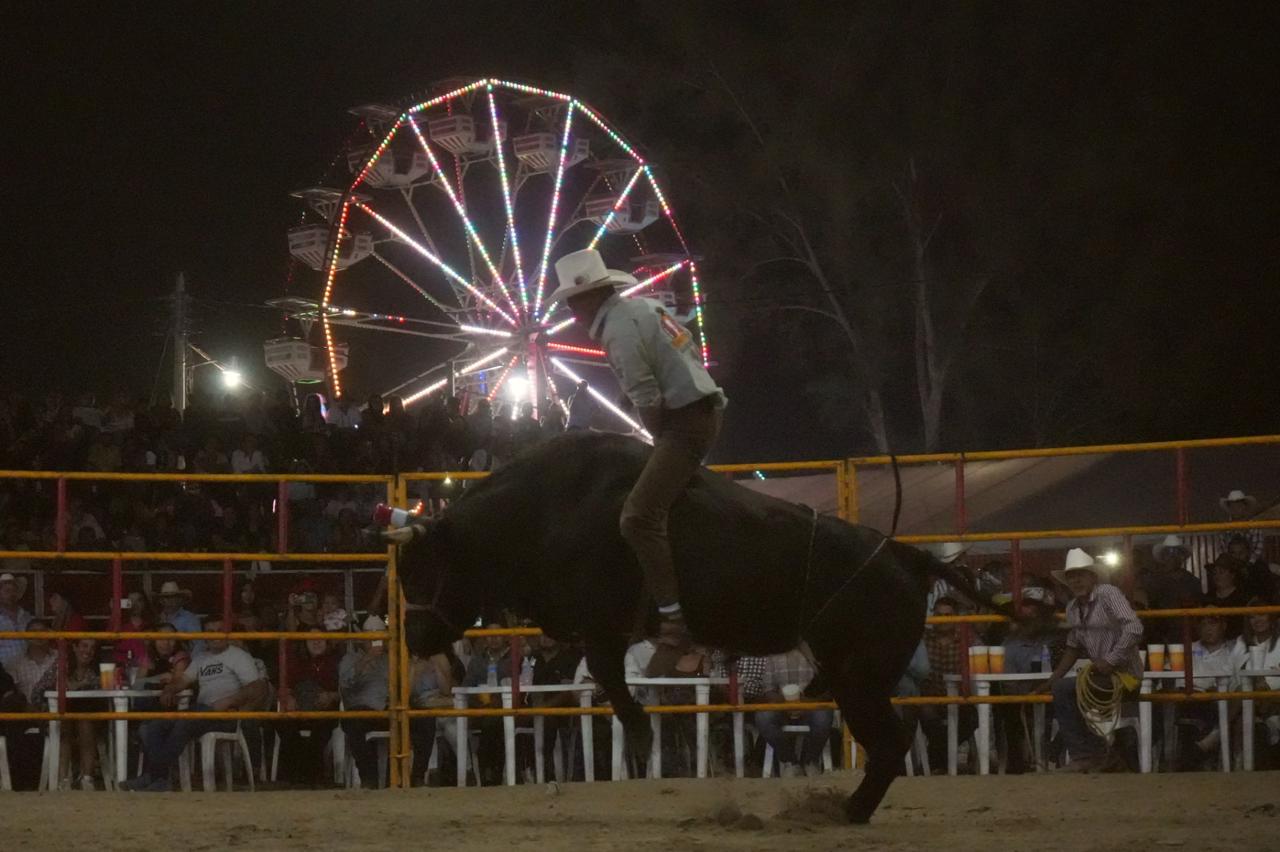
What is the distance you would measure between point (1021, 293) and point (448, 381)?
40.1ft

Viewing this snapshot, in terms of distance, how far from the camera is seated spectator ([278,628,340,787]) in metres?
12.0

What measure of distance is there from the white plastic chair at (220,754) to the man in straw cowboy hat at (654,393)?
17.1 feet

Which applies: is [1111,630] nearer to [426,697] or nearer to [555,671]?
[555,671]

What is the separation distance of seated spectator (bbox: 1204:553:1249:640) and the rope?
91cm

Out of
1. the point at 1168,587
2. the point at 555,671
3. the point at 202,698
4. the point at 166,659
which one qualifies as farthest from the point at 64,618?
the point at 1168,587

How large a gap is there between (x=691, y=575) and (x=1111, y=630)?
4269 millimetres

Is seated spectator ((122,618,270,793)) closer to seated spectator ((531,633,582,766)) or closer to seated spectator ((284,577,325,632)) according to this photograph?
seated spectator ((284,577,325,632))

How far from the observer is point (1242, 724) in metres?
10.7

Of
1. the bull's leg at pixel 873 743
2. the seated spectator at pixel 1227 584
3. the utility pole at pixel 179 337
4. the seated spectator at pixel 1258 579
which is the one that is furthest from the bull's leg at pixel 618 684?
the utility pole at pixel 179 337

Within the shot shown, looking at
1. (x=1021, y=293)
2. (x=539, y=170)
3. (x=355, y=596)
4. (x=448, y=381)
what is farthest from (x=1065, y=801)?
(x=1021, y=293)

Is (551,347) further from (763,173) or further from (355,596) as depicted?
(355,596)

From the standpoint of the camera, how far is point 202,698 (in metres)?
11.1

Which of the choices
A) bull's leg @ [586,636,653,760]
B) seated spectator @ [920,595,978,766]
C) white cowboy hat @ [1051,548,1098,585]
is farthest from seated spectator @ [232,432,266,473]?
bull's leg @ [586,636,653,760]

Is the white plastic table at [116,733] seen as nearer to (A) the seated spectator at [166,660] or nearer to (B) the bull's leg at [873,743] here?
(A) the seated spectator at [166,660]
